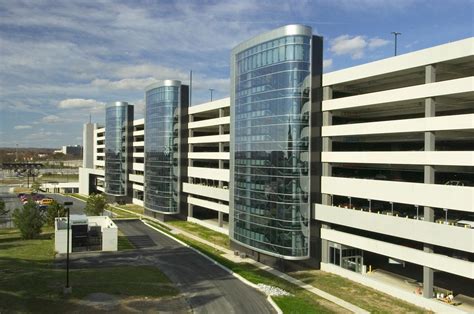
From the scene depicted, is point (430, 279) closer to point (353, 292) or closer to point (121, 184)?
point (353, 292)

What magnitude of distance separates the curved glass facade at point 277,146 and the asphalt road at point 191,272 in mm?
7445

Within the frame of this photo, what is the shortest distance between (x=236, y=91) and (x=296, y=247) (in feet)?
70.3

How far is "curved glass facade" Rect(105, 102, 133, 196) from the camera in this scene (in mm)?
112562

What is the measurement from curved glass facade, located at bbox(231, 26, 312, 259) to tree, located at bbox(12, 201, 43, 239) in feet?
102

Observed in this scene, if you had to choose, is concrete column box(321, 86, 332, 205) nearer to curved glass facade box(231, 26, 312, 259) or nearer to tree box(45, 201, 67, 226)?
curved glass facade box(231, 26, 312, 259)

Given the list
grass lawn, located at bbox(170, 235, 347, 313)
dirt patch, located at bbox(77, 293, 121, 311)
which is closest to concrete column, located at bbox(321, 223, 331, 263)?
grass lawn, located at bbox(170, 235, 347, 313)

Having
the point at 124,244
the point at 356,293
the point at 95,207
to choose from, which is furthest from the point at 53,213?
the point at 356,293

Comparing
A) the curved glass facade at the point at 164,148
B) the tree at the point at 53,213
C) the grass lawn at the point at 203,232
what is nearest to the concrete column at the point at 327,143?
the grass lawn at the point at 203,232

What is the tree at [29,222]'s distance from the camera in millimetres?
62812

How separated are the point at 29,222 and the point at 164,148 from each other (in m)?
30.2

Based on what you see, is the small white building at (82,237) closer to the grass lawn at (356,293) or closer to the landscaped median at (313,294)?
the landscaped median at (313,294)

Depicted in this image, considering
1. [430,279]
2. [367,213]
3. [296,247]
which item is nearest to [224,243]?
[296,247]

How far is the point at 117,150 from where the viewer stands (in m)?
115

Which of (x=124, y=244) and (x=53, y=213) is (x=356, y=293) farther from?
(x=53, y=213)
